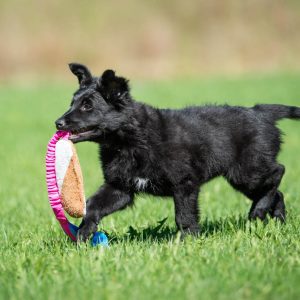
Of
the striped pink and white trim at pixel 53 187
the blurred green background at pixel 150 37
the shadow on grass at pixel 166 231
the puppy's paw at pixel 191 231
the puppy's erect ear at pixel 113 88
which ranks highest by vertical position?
the blurred green background at pixel 150 37

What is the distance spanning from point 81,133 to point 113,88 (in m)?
0.49

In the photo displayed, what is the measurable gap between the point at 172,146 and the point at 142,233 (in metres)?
0.81

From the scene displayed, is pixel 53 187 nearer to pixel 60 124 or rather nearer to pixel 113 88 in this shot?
pixel 60 124

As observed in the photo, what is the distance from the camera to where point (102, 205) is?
5434mm

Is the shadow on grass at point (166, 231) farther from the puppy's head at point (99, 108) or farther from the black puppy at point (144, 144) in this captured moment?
the puppy's head at point (99, 108)

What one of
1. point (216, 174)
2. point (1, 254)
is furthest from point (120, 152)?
point (1, 254)

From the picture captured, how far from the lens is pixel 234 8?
46.6 metres

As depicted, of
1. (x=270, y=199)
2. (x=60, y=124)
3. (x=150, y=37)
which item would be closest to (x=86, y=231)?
(x=60, y=124)

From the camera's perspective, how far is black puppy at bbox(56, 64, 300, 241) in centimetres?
526

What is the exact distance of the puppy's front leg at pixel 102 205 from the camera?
17.5ft

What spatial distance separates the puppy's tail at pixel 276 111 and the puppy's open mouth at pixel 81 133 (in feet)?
6.40

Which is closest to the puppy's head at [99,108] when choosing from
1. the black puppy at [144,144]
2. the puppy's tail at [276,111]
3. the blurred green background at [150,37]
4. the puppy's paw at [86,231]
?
the black puppy at [144,144]

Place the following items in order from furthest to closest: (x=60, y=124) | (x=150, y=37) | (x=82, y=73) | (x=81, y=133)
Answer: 1. (x=150, y=37)
2. (x=82, y=73)
3. (x=81, y=133)
4. (x=60, y=124)

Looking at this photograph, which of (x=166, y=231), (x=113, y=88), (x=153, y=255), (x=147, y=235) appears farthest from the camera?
(x=166, y=231)
